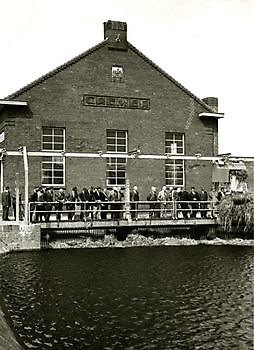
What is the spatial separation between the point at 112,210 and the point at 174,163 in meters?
7.37

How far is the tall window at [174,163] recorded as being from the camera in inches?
1054

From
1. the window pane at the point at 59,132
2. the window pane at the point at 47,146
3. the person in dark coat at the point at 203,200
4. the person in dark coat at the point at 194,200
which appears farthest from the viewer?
the window pane at the point at 59,132

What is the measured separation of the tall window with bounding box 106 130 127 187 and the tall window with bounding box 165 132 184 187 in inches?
85.0

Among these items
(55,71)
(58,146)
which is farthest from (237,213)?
(55,71)

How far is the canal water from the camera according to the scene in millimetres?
8141

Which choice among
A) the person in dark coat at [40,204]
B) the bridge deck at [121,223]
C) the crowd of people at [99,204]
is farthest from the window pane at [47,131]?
the bridge deck at [121,223]

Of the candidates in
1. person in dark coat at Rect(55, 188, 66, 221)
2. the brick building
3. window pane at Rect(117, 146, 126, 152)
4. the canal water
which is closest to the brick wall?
the brick building

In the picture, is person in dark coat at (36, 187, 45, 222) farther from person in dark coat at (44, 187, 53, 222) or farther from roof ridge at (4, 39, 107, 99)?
roof ridge at (4, 39, 107, 99)

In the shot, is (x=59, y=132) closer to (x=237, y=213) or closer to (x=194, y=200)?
(x=194, y=200)

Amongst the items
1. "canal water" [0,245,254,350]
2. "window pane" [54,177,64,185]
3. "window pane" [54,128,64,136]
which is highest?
"window pane" [54,128,64,136]

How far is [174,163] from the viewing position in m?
26.8

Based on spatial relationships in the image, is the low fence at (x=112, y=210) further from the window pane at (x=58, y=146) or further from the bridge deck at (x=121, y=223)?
the window pane at (x=58, y=146)

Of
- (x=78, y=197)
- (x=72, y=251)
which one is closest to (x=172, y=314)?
(x=72, y=251)

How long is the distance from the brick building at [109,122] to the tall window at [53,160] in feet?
0.14
